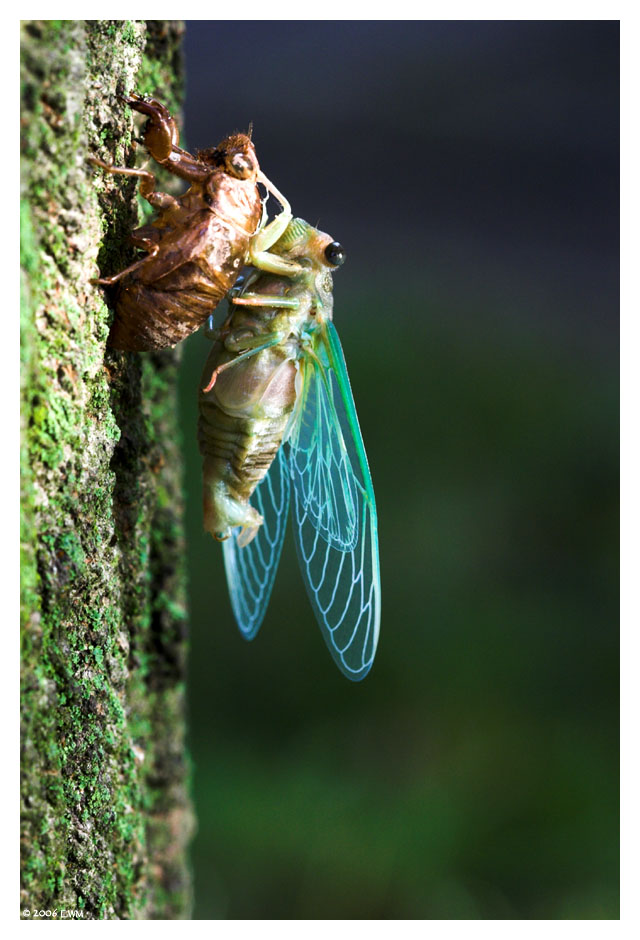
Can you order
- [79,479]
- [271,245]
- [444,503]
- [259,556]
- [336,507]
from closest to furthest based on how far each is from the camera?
[79,479] < [271,245] < [336,507] < [259,556] < [444,503]

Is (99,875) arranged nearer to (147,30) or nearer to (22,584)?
(22,584)

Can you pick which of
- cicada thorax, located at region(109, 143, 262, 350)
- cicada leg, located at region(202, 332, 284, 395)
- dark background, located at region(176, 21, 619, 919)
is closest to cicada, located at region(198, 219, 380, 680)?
cicada leg, located at region(202, 332, 284, 395)

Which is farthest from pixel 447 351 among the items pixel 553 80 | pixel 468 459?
pixel 553 80

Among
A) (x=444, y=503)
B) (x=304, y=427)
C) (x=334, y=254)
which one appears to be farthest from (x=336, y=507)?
(x=444, y=503)

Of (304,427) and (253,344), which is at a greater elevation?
(253,344)

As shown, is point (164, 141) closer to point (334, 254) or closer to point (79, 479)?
point (334, 254)

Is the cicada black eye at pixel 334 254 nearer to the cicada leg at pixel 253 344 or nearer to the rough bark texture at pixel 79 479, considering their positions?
the cicada leg at pixel 253 344

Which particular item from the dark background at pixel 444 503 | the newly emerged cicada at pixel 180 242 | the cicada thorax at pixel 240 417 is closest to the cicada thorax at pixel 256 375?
the cicada thorax at pixel 240 417

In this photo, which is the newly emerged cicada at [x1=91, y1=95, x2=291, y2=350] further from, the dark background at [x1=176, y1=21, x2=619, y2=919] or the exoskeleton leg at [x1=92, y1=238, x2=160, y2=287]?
the dark background at [x1=176, y1=21, x2=619, y2=919]
